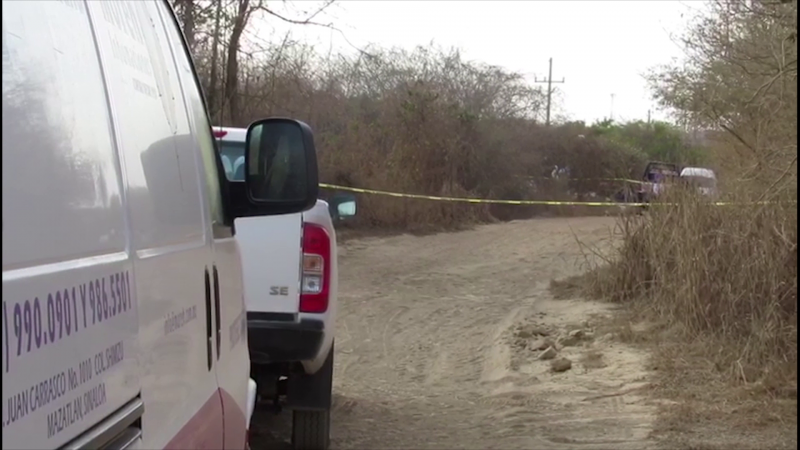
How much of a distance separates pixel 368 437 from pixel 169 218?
4.72m

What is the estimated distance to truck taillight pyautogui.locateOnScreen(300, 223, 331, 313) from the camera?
5172mm

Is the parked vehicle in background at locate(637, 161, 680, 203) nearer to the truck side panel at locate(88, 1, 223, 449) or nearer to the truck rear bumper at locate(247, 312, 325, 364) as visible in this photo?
the truck rear bumper at locate(247, 312, 325, 364)

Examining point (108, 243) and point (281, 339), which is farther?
point (281, 339)

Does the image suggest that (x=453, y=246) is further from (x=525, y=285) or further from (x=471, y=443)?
(x=471, y=443)

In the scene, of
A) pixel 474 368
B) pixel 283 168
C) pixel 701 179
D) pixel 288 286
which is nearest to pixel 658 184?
pixel 701 179

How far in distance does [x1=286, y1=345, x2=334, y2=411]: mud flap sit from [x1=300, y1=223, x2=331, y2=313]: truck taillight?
0.54 metres

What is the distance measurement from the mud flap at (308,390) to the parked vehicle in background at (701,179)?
18.2 feet

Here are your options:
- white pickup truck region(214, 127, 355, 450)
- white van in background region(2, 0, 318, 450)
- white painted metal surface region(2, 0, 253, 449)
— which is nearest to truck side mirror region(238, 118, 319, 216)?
white van in background region(2, 0, 318, 450)

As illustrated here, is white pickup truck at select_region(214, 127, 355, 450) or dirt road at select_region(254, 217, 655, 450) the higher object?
white pickup truck at select_region(214, 127, 355, 450)

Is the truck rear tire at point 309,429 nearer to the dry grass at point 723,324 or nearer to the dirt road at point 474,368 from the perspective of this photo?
the dirt road at point 474,368

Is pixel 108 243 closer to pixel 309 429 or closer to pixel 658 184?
pixel 309 429

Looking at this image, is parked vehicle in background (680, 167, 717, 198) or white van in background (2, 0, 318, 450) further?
parked vehicle in background (680, 167, 717, 198)

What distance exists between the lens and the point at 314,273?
205 inches

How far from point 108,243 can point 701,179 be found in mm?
9837
